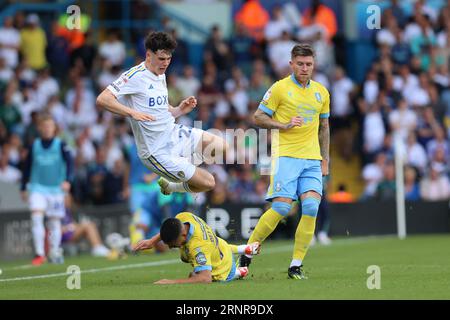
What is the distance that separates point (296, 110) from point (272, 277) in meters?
1.92

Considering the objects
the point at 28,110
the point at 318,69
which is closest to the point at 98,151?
the point at 28,110

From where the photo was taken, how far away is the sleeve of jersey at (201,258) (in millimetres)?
12266

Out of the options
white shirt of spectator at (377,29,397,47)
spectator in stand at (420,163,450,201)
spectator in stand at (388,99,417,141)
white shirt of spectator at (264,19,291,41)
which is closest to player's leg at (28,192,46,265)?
spectator in stand at (420,163,450,201)

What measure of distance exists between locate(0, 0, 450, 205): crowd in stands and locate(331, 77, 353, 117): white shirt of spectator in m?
0.03

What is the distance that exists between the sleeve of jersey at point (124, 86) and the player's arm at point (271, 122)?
56.8 inches

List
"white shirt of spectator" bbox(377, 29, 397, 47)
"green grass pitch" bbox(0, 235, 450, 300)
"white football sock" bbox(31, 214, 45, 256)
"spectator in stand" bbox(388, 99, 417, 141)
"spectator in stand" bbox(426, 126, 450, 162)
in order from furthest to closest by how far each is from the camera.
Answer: "white shirt of spectator" bbox(377, 29, 397, 47), "spectator in stand" bbox(388, 99, 417, 141), "spectator in stand" bbox(426, 126, 450, 162), "white football sock" bbox(31, 214, 45, 256), "green grass pitch" bbox(0, 235, 450, 300)

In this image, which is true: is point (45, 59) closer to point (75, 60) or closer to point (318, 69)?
point (75, 60)

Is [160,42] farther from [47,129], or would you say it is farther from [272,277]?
[47,129]

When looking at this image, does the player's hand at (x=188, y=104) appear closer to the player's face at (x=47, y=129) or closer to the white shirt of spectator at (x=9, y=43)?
the player's face at (x=47, y=129)

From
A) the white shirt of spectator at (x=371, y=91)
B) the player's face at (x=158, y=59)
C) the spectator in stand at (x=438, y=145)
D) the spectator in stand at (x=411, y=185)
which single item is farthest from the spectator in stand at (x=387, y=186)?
the player's face at (x=158, y=59)

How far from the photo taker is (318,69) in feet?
87.9

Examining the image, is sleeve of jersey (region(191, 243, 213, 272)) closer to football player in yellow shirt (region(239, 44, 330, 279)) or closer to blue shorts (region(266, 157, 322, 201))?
football player in yellow shirt (region(239, 44, 330, 279))

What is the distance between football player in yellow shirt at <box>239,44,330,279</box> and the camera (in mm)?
13516

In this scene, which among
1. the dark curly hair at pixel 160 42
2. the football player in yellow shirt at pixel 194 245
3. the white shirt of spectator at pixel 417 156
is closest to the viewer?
the football player in yellow shirt at pixel 194 245
